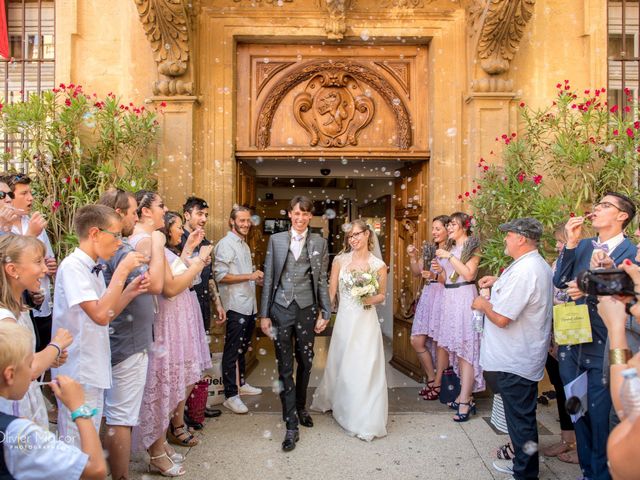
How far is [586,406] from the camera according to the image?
3518 mm

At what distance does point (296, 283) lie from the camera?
489cm

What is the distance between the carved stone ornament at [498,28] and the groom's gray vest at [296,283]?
3607 millimetres

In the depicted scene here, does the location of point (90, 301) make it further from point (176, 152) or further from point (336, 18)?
point (336, 18)

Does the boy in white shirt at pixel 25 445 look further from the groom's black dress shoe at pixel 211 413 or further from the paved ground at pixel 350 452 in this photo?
the groom's black dress shoe at pixel 211 413

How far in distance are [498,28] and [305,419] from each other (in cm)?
512

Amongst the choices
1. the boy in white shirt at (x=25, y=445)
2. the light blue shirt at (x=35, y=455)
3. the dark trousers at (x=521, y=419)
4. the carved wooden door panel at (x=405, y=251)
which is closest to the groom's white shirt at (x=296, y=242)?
the dark trousers at (x=521, y=419)

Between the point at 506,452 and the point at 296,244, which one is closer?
the point at 506,452

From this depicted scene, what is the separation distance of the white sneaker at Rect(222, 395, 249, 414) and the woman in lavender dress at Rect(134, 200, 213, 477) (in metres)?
0.81

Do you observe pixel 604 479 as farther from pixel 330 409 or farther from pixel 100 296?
pixel 100 296

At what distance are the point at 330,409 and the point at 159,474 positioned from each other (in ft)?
6.63

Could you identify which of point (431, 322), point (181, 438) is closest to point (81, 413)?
point (181, 438)

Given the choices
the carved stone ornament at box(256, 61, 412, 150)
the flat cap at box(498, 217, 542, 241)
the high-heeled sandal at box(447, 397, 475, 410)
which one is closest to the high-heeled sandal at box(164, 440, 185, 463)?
the high-heeled sandal at box(447, 397, 475, 410)

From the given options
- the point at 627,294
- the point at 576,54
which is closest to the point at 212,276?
the point at 627,294

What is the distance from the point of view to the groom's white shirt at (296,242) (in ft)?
16.2
